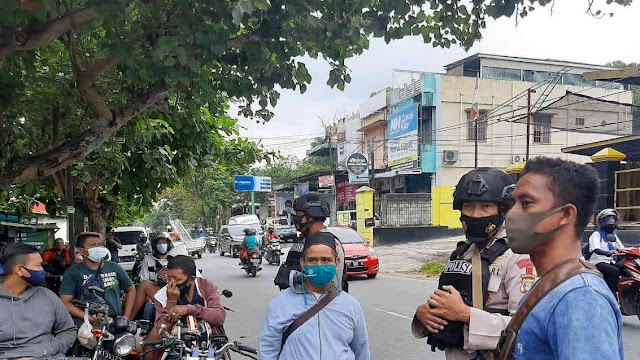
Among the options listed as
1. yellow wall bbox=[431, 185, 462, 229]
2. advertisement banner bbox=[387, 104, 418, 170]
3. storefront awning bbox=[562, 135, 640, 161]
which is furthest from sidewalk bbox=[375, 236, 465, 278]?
advertisement banner bbox=[387, 104, 418, 170]

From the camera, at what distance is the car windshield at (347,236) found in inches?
563

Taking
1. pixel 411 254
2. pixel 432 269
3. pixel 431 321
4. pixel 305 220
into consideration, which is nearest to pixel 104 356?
pixel 305 220

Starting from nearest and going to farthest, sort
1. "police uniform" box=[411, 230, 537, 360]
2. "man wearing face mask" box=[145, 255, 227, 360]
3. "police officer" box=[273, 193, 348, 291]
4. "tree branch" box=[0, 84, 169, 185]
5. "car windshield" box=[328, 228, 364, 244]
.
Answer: "police uniform" box=[411, 230, 537, 360] < "man wearing face mask" box=[145, 255, 227, 360] < "police officer" box=[273, 193, 348, 291] < "tree branch" box=[0, 84, 169, 185] < "car windshield" box=[328, 228, 364, 244]

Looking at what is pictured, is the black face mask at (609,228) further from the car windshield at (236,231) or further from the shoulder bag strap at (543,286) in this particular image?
the car windshield at (236,231)

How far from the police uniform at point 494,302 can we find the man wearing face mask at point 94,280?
12.7ft

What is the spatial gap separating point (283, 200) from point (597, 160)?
1372 inches

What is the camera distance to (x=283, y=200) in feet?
156

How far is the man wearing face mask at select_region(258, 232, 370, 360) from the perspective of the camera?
104 inches

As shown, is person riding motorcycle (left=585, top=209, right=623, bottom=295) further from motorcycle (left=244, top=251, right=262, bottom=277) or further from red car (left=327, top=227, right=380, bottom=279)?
motorcycle (left=244, top=251, right=262, bottom=277)

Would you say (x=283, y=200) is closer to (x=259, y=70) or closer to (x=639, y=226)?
(x=639, y=226)

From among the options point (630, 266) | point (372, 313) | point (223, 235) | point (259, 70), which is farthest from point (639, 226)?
point (223, 235)

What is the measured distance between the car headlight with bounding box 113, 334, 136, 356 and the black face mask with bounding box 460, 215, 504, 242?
2.58m

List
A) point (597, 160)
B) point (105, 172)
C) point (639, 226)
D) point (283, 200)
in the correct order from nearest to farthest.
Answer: point (105, 172)
point (639, 226)
point (597, 160)
point (283, 200)

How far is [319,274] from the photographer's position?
278cm
